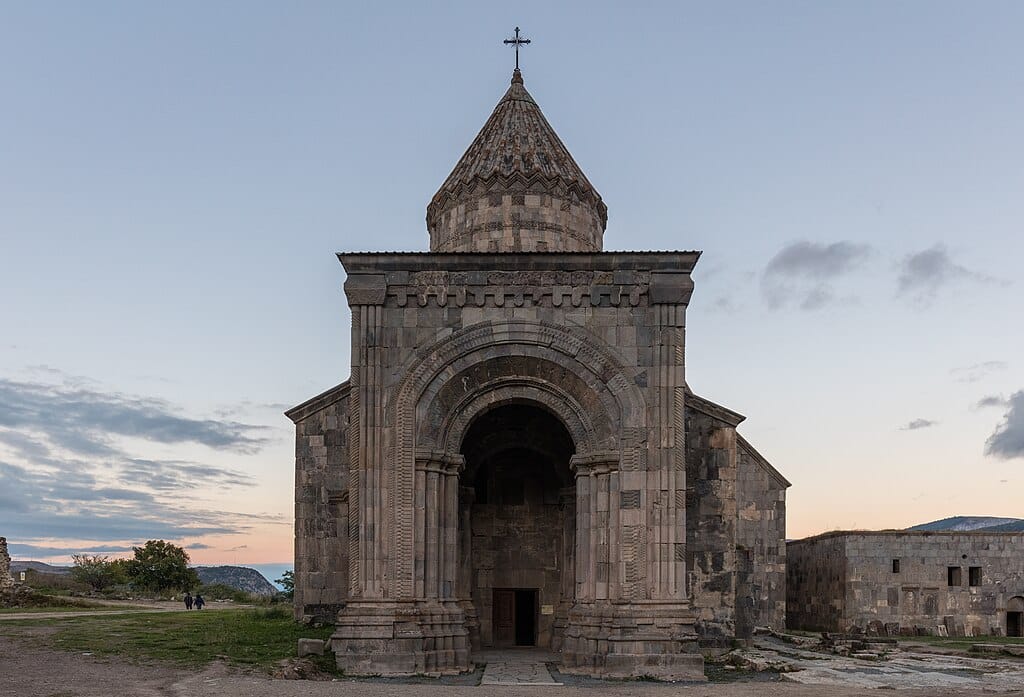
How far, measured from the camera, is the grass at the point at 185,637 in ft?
61.0

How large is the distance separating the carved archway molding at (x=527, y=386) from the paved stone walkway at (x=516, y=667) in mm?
3702

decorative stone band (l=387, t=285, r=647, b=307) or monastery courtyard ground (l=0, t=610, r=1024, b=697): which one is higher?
decorative stone band (l=387, t=285, r=647, b=307)

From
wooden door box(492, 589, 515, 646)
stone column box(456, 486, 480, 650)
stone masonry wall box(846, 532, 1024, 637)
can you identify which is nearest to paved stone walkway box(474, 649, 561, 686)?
stone column box(456, 486, 480, 650)

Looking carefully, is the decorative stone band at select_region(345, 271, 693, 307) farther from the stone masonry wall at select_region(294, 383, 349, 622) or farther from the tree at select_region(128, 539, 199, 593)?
the tree at select_region(128, 539, 199, 593)

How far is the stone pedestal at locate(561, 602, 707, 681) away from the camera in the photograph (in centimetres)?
1794

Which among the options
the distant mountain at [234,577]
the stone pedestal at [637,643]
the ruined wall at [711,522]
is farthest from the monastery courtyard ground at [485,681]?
the distant mountain at [234,577]

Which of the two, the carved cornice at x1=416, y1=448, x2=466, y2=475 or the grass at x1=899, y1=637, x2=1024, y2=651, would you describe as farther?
the grass at x1=899, y1=637, x2=1024, y2=651

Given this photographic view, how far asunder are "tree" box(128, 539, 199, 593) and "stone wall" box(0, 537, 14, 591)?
27.9m

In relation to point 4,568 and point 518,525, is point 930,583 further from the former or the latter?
point 4,568

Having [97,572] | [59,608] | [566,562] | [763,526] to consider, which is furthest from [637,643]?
[97,572]

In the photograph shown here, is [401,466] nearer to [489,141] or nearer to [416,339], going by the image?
[416,339]

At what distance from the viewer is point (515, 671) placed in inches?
745

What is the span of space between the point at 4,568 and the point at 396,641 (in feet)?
65.7

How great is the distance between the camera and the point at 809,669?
1988cm
